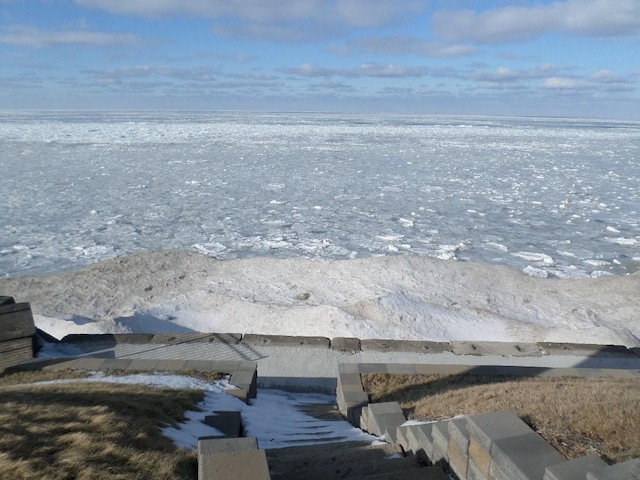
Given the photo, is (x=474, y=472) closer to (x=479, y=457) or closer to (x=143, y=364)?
(x=479, y=457)

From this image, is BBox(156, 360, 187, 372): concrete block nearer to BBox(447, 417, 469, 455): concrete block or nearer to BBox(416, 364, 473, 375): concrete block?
BBox(416, 364, 473, 375): concrete block

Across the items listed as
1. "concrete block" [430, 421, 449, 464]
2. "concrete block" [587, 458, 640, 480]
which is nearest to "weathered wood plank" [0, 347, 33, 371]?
"concrete block" [430, 421, 449, 464]

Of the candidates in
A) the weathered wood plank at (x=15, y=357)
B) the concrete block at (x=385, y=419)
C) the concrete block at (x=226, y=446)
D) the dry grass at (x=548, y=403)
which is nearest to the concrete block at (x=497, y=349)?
the dry grass at (x=548, y=403)

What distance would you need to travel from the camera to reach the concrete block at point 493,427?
10.8ft

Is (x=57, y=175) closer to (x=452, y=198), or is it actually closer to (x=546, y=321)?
(x=452, y=198)

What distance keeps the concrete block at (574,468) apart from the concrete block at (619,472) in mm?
84

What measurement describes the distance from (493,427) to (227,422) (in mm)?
2773

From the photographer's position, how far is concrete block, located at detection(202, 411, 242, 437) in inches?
200

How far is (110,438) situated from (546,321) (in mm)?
9267

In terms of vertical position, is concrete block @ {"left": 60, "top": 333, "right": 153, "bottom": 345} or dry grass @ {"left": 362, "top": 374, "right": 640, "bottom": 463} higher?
dry grass @ {"left": 362, "top": 374, "right": 640, "bottom": 463}

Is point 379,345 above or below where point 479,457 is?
below

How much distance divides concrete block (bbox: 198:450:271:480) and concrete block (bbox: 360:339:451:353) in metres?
5.17

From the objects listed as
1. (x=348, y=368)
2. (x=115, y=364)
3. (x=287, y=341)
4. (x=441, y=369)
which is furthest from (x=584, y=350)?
(x=115, y=364)

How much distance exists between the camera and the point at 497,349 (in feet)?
27.5
